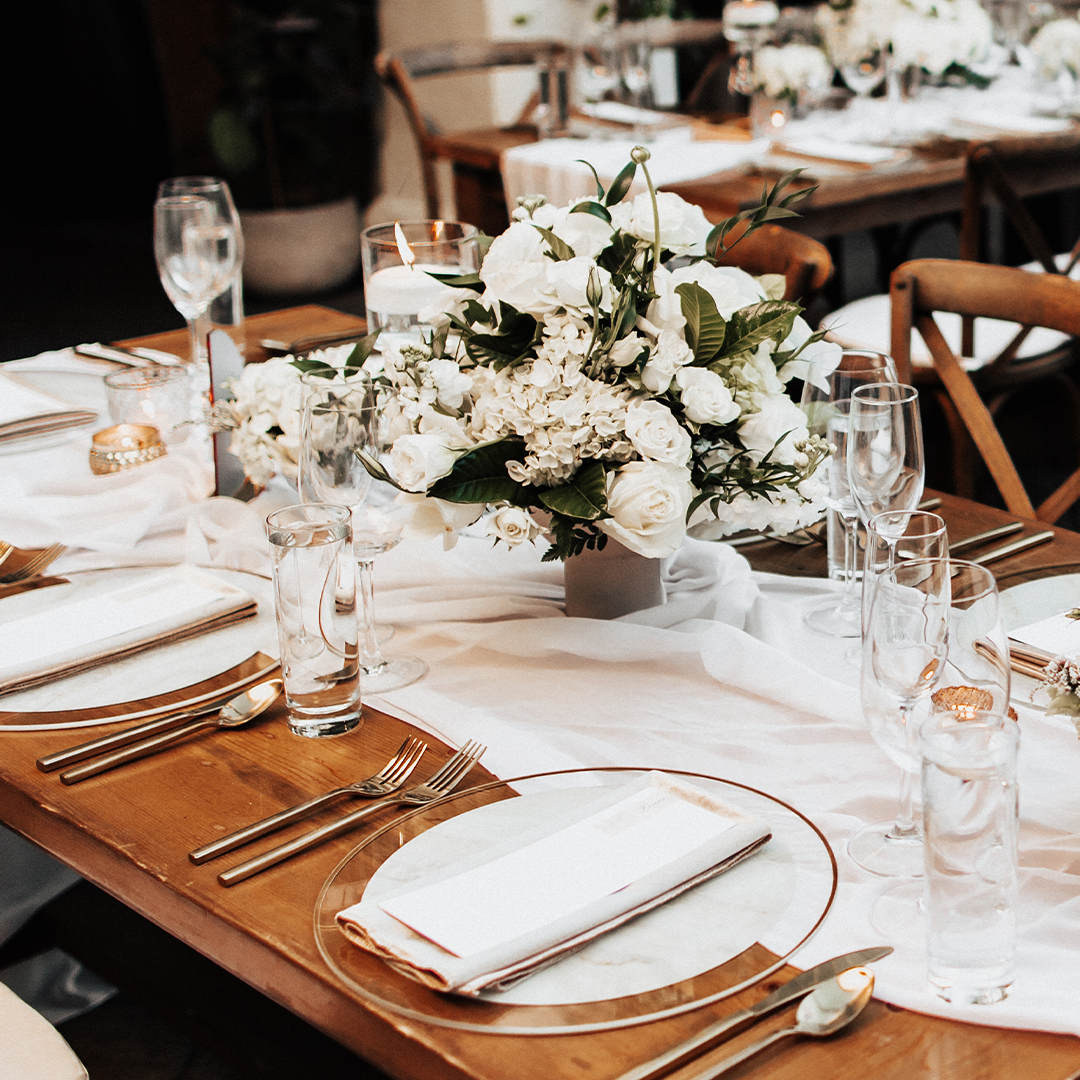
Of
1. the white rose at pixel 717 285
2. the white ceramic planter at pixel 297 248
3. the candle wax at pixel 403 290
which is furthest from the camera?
the white ceramic planter at pixel 297 248

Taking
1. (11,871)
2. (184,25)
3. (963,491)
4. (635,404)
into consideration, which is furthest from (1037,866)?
(184,25)

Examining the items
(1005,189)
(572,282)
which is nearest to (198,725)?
(572,282)

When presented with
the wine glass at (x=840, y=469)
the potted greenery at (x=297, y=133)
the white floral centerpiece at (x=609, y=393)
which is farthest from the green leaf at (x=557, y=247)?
the potted greenery at (x=297, y=133)

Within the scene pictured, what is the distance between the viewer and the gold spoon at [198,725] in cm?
107

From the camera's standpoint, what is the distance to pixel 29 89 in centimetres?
679

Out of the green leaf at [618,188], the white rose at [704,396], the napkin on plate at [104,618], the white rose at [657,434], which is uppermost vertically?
the green leaf at [618,188]

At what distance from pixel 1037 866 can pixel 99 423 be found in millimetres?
1375

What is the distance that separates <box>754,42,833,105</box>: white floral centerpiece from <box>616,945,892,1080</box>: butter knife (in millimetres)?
3044

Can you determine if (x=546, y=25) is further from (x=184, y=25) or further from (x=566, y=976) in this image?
(x=566, y=976)

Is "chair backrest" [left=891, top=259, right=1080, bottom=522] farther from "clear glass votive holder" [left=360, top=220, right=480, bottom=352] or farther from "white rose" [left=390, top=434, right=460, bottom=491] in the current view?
"white rose" [left=390, top=434, right=460, bottom=491]

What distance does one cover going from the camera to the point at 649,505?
1100 mm

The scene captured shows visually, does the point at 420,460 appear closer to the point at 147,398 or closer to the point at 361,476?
the point at 361,476

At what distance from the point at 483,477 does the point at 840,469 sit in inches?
13.3

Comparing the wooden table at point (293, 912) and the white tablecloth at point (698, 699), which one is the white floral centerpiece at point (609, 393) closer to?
the white tablecloth at point (698, 699)
